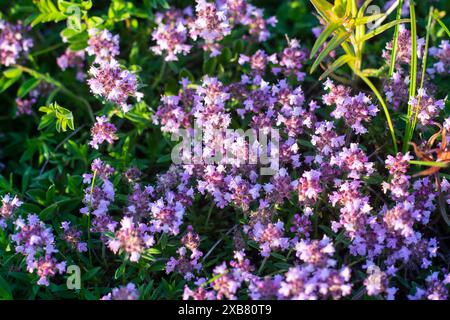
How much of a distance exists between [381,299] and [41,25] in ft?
9.38

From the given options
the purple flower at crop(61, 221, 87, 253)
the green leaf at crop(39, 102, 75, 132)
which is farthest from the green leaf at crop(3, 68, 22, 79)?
the purple flower at crop(61, 221, 87, 253)

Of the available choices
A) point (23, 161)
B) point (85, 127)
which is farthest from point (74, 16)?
point (23, 161)

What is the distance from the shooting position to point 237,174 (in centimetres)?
289

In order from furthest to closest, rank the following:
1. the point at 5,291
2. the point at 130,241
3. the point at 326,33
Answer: the point at 326,33 → the point at 5,291 → the point at 130,241

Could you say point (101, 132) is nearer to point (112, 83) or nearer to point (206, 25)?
point (112, 83)

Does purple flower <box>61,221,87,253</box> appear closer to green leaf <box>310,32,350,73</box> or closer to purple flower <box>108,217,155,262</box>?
purple flower <box>108,217,155,262</box>

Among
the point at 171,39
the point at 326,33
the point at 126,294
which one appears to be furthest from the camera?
the point at 171,39

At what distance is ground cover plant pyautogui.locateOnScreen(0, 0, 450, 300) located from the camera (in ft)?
8.63

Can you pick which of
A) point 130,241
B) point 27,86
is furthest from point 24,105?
point 130,241

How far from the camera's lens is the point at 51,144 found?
358cm

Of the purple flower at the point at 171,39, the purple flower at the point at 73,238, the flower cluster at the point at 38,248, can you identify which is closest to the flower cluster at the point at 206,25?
the purple flower at the point at 171,39

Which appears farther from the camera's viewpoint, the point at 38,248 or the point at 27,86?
the point at 27,86

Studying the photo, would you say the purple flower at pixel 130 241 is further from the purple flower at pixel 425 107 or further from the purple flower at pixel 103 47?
the purple flower at pixel 425 107
